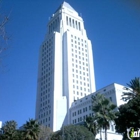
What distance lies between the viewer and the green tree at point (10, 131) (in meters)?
→ 52.7

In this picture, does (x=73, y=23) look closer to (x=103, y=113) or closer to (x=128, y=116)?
(x=103, y=113)

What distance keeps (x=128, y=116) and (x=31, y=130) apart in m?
21.1

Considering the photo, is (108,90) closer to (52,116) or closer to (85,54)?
(52,116)

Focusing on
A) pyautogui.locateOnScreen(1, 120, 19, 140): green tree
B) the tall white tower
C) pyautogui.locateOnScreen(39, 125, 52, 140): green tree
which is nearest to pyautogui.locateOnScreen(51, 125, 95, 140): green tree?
pyautogui.locateOnScreen(39, 125, 52, 140): green tree

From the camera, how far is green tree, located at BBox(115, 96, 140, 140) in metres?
42.9

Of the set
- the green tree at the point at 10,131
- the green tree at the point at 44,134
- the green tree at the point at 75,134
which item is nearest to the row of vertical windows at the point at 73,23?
the green tree at the point at 44,134

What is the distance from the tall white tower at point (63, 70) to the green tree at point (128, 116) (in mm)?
41569

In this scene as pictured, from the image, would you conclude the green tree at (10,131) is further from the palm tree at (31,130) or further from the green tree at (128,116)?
the green tree at (128,116)

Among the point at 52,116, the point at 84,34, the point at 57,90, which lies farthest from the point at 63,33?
the point at 52,116

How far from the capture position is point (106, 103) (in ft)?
148

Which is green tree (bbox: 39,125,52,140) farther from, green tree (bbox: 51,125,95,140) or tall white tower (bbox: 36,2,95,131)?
tall white tower (bbox: 36,2,95,131)

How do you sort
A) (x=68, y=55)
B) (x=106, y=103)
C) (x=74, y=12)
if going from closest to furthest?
(x=106, y=103), (x=68, y=55), (x=74, y=12)

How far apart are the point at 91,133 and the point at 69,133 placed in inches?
199

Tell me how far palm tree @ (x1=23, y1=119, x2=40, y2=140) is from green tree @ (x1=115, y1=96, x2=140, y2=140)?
698 inches
